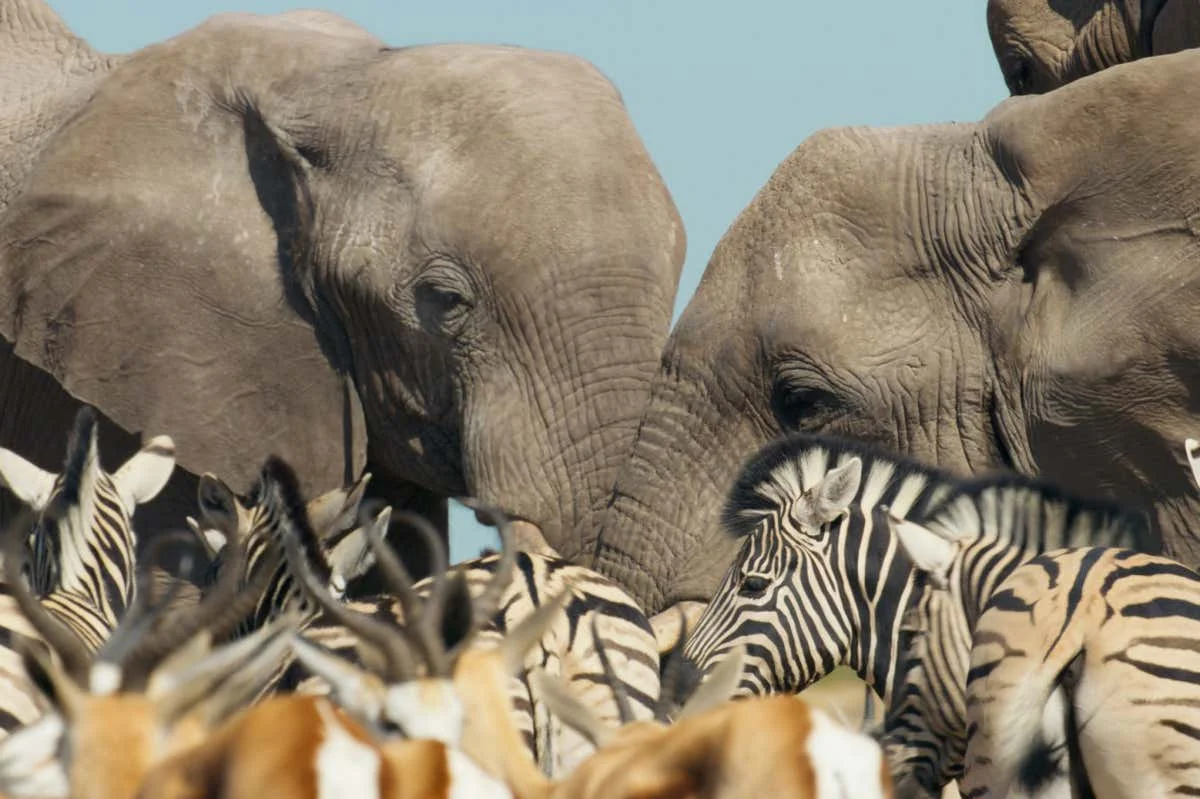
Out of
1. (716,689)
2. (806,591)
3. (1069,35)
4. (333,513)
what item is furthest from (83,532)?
(1069,35)

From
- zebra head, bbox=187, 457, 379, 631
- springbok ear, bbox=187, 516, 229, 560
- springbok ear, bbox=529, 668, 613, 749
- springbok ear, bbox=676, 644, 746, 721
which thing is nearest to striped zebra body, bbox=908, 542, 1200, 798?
springbok ear, bbox=676, 644, 746, 721

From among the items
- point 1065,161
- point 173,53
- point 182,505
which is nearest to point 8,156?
point 173,53

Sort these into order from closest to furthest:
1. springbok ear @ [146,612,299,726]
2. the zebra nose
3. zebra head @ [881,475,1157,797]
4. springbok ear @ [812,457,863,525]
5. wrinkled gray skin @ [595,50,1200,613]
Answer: springbok ear @ [146,612,299,726] → zebra head @ [881,475,1157,797] → the zebra nose → springbok ear @ [812,457,863,525] → wrinkled gray skin @ [595,50,1200,613]

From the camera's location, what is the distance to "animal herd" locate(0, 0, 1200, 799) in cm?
318

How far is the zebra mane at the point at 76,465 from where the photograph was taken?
212 inches

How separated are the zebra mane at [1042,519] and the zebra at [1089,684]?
2.36 ft

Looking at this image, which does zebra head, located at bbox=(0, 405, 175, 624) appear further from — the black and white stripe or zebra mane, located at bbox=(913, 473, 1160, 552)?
the black and white stripe

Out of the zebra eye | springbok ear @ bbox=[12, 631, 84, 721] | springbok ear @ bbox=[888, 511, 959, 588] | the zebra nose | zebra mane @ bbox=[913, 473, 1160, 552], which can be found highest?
springbok ear @ bbox=[12, 631, 84, 721]

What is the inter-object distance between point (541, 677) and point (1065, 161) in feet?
11.5

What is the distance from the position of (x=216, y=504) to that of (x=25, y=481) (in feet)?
3.80

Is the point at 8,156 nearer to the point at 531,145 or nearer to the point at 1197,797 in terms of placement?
the point at 531,145

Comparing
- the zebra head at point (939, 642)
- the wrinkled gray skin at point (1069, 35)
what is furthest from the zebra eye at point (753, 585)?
the wrinkled gray skin at point (1069, 35)

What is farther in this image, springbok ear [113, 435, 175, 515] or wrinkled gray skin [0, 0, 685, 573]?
wrinkled gray skin [0, 0, 685, 573]

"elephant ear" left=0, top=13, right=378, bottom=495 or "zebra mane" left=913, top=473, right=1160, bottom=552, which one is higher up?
"zebra mane" left=913, top=473, right=1160, bottom=552
